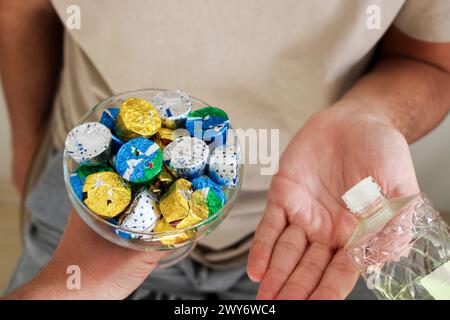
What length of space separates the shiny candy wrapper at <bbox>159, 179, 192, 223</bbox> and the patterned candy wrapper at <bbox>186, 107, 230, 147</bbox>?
0.10 metres

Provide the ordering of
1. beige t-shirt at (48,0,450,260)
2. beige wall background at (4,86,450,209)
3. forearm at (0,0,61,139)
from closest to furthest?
beige t-shirt at (48,0,450,260)
forearm at (0,0,61,139)
beige wall background at (4,86,450,209)

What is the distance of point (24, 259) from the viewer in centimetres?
107

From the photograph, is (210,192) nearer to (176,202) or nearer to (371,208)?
(176,202)

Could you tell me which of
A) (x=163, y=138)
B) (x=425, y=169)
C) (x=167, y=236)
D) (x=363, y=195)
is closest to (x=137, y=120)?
(x=163, y=138)

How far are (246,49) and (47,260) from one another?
1.97 ft

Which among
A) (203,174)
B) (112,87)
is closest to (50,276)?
(203,174)

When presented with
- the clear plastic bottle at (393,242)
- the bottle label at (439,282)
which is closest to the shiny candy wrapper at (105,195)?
the clear plastic bottle at (393,242)

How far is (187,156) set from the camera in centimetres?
67

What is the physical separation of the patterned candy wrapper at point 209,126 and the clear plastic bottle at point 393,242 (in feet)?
0.67

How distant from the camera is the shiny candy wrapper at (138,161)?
2.12 feet

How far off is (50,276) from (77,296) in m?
0.05

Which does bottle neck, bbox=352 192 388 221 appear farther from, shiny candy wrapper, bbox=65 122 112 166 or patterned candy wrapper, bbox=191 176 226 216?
shiny candy wrapper, bbox=65 122 112 166

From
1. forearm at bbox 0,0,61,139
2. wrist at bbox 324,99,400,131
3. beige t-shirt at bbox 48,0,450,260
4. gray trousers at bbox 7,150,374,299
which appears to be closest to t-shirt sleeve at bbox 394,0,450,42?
beige t-shirt at bbox 48,0,450,260

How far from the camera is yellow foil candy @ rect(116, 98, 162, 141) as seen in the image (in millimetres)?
677
